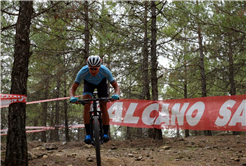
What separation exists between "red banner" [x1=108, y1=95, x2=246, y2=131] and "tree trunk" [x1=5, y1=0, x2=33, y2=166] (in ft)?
17.0

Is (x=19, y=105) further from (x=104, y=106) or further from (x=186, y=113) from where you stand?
(x=186, y=113)

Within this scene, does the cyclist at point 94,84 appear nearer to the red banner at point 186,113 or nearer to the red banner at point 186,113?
the red banner at point 186,113

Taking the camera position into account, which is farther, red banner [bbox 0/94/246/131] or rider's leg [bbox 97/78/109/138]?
red banner [bbox 0/94/246/131]

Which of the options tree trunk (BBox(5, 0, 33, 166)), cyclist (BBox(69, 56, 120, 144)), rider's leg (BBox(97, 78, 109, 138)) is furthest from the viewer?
rider's leg (BBox(97, 78, 109, 138))

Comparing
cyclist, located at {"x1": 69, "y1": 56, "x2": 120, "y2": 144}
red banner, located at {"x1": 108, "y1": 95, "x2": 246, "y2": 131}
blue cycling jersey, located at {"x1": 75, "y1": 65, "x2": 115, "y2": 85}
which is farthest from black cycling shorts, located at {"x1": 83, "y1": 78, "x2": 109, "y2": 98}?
red banner, located at {"x1": 108, "y1": 95, "x2": 246, "y2": 131}

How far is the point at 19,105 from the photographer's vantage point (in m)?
4.31

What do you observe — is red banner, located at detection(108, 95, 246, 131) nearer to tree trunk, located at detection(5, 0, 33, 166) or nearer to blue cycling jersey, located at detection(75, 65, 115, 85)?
blue cycling jersey, located at detection(75, 65, 115, 85)

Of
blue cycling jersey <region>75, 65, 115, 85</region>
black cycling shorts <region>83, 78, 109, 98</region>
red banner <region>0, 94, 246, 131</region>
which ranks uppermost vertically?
blue cycling jersey <region>75, 65, 115, 85</region>

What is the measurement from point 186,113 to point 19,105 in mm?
6287

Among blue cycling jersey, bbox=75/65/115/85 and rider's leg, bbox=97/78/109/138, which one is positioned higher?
blue cycling jersey, bbox=75/65/115/85

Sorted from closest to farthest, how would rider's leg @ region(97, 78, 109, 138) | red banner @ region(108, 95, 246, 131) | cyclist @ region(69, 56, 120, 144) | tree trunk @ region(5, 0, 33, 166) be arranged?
tree trunk @ region(5, 0, 33, 166), cyclist @ region(69, 56, 120, 144), rider's leg @ region(97, 78, 109, 138), red banner @ region(108, 95, 246, 131)

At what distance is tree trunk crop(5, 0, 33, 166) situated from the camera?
4.19 metres

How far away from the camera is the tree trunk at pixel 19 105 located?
13.7ft

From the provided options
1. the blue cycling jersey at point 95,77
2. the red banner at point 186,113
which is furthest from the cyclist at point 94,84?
the red banner at point 186,113
